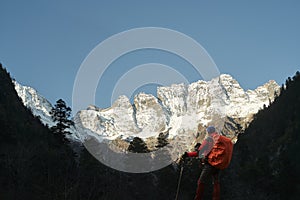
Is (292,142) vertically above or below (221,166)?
above

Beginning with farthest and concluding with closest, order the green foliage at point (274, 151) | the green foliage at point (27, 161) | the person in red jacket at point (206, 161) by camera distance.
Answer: the green foliage at point (274, 151) < the green foliage at point (27, 161) < the person in red jacket at point (206, 161)

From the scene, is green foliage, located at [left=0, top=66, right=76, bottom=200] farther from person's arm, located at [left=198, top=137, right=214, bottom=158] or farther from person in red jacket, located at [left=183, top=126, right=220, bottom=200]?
person's arm, located at [left=198, top=137, right=214, bottom=158]

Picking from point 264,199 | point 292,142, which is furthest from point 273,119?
point 264,199

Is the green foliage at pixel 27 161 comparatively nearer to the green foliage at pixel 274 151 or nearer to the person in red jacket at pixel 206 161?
the person in red jacket at pixel 206 161

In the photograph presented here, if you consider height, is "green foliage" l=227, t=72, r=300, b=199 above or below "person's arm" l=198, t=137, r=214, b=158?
above

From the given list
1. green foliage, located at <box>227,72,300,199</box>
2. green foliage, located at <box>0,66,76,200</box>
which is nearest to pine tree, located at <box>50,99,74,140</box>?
green foliage, located at <box>0,66,76,200</box>

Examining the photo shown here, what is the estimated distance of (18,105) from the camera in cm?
6072

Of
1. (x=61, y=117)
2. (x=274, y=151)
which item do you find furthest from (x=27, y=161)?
(x=274, y=151)

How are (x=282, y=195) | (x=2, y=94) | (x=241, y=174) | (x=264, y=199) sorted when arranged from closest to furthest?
(x=264, y=199) → (x=282, y=195) → (x=241, y=174) → (x=2, y=94)

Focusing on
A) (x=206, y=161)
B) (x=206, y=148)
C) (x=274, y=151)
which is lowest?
(x=206, y=161)

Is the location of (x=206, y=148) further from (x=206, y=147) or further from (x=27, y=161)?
(x=27, y=161)

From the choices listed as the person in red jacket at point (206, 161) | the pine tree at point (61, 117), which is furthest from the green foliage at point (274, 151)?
the person in red jacket at point (206, 161)

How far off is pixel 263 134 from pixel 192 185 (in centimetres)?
6960

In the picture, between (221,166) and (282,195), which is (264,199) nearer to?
(282,195)
